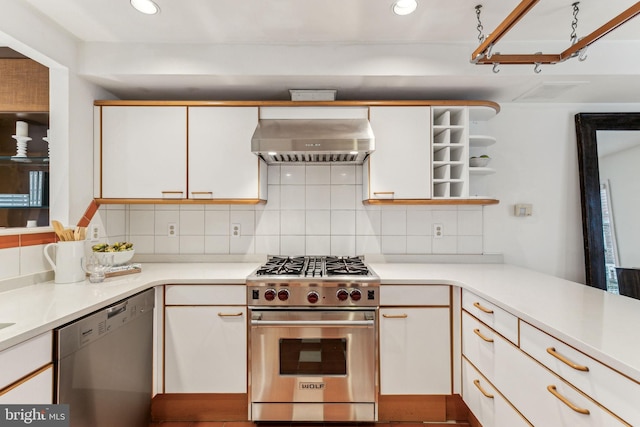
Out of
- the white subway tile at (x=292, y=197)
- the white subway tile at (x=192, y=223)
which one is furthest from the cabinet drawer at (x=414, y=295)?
the white subway tile at (x=192, y=223)

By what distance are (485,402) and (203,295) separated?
166cm

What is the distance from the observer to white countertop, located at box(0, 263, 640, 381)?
1.05 meters

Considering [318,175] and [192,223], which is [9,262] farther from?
[318,175]

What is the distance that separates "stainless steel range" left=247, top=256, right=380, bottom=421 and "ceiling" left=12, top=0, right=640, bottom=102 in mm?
1351

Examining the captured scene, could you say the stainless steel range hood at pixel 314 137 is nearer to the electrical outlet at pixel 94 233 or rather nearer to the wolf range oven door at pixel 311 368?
the wolf range oven door at pixel 311 368

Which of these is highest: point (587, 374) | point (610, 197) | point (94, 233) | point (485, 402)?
point (610, 197)

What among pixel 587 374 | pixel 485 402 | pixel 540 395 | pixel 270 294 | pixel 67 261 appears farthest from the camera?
pixel 270 294

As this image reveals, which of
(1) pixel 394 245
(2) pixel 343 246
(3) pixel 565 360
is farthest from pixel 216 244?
(3) pixel 565 360

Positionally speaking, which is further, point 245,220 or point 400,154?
point 245,220

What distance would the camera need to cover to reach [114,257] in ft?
6.61

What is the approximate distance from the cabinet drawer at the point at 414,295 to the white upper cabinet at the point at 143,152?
5.05 feet

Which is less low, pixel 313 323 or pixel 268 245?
pixel 268 245

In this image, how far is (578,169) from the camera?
2.52 meters

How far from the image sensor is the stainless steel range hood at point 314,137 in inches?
80.6
